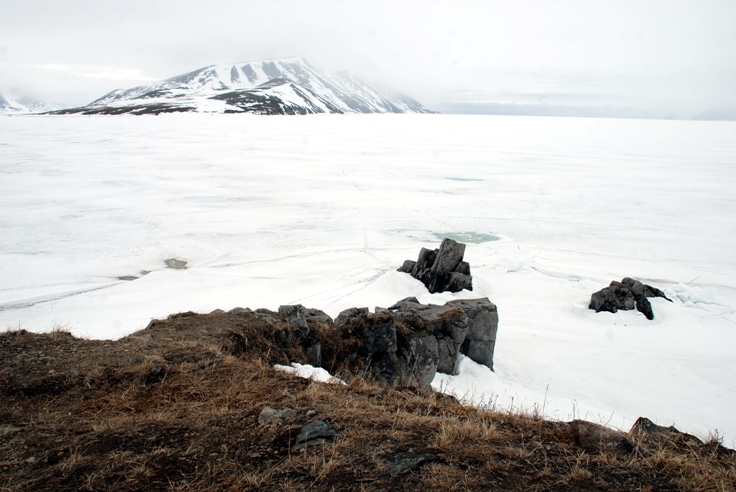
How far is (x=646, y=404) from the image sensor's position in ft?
30.0

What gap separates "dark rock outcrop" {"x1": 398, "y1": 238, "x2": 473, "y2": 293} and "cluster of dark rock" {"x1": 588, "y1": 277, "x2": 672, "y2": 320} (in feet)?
12.1

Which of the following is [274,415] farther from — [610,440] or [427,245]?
[427,245]

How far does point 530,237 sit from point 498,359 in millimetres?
9891

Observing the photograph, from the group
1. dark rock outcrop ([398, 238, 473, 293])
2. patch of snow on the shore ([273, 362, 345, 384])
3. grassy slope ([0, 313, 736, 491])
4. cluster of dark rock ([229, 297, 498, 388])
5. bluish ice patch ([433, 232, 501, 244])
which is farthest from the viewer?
bluish ice patch ([433, 232, 501, 244])

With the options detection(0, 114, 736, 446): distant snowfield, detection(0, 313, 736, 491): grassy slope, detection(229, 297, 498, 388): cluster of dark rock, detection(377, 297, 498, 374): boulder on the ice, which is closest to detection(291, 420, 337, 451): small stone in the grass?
detection(0, 313, 736, 491): grassy slope

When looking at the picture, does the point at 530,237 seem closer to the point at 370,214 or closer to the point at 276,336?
the point at 370,214

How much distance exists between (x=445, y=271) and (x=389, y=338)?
6.22 meters

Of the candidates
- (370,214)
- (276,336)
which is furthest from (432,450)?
(370,214)

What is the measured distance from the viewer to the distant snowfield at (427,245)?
32.8ft

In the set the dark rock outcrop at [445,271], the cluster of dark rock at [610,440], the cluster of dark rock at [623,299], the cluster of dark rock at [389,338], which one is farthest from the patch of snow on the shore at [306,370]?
the cluster of dark rock at [623,299]

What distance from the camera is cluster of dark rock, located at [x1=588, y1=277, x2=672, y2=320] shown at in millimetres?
12570

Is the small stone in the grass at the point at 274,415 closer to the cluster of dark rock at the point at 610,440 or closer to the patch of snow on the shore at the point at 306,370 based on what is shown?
the patch of snow on the shore at the point at 306,370

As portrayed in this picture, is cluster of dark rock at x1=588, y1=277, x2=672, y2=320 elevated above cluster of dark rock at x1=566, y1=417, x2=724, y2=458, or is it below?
below

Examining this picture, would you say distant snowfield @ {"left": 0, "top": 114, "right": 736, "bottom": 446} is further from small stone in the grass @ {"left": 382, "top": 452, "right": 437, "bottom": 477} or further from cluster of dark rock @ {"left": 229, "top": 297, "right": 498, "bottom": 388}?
small stone in the grass @ {"left": 382, "top": 452, "right": 437, "bottom": 477}
